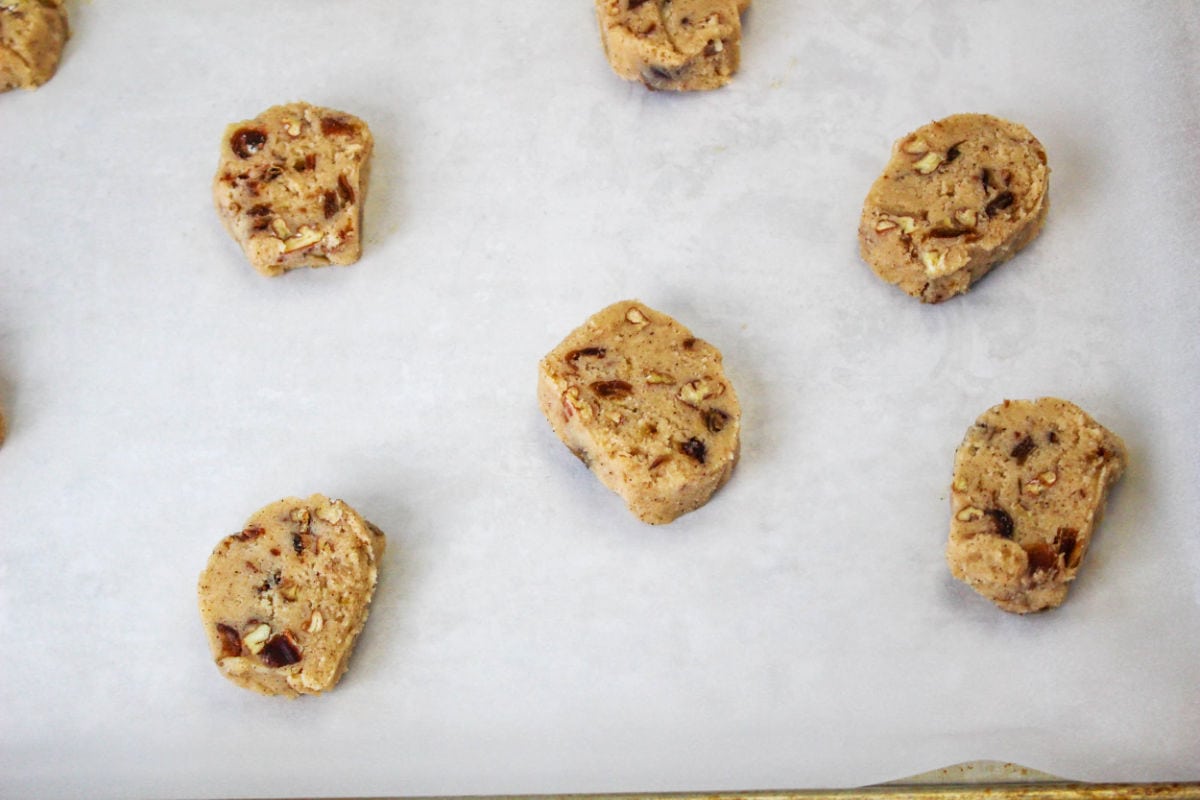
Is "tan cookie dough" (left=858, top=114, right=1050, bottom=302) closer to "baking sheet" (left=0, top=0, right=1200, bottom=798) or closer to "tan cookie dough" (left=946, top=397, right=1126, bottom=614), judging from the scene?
"baking sheet" (left=0, top=0, right=1200, bottom=798)

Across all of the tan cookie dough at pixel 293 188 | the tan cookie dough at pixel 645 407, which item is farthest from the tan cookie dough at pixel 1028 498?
the tan cookie dough at pixel 293 188

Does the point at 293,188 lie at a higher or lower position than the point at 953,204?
lower

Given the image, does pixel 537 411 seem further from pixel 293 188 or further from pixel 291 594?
pixel 293 188

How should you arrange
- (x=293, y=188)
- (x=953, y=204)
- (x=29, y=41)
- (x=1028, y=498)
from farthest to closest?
1. (x=29, y=41)
2. (x=293, y=188)
3. (x=953, y=204)
4. (x=1028, y=498)

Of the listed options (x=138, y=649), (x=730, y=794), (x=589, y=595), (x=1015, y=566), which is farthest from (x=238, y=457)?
(x=1015, y=566)

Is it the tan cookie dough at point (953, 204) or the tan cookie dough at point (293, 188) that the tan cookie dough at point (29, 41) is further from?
the tan cookie dough at point (953, 204)

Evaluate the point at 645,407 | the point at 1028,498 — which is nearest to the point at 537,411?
the point at 645,407

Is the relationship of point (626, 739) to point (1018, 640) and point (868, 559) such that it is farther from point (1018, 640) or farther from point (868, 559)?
point (1018, 640)
